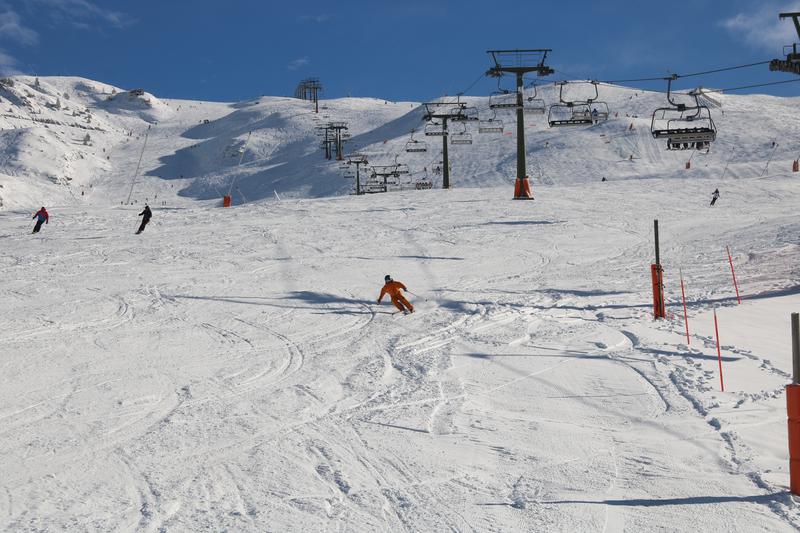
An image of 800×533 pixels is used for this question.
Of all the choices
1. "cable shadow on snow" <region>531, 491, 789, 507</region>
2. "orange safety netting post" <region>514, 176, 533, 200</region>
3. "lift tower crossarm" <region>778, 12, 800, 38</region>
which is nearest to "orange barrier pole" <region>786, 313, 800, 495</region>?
"cable shadow on snow" <region>531, 491, 789, 507</region>

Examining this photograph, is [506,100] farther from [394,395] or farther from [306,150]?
[306,150]

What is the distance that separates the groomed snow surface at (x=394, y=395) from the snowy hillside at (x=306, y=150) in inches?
1195

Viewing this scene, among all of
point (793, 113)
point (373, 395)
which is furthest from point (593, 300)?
point (793, 113)

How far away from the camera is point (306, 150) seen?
84312mm

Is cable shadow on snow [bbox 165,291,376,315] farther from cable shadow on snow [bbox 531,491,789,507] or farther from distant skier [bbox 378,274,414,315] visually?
cable shadow on snow [bbox 531,491,789,507]

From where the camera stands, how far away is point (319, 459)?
631 centimetres

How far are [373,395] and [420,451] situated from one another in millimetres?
1935

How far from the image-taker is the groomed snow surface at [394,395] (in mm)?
5391

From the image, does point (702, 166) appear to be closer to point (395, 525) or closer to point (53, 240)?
point (53, 240)

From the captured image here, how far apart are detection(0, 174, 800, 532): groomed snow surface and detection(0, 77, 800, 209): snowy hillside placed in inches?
1195

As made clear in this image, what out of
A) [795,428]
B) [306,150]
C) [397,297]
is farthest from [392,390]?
[306,150]

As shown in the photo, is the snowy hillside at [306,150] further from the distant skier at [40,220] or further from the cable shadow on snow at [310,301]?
the cable shadow on snow at [310,301]

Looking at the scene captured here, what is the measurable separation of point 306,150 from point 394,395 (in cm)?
7853

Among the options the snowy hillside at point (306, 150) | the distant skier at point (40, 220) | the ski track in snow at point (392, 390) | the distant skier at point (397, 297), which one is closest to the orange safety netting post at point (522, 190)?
the snowy hillside at point (306, 150)
